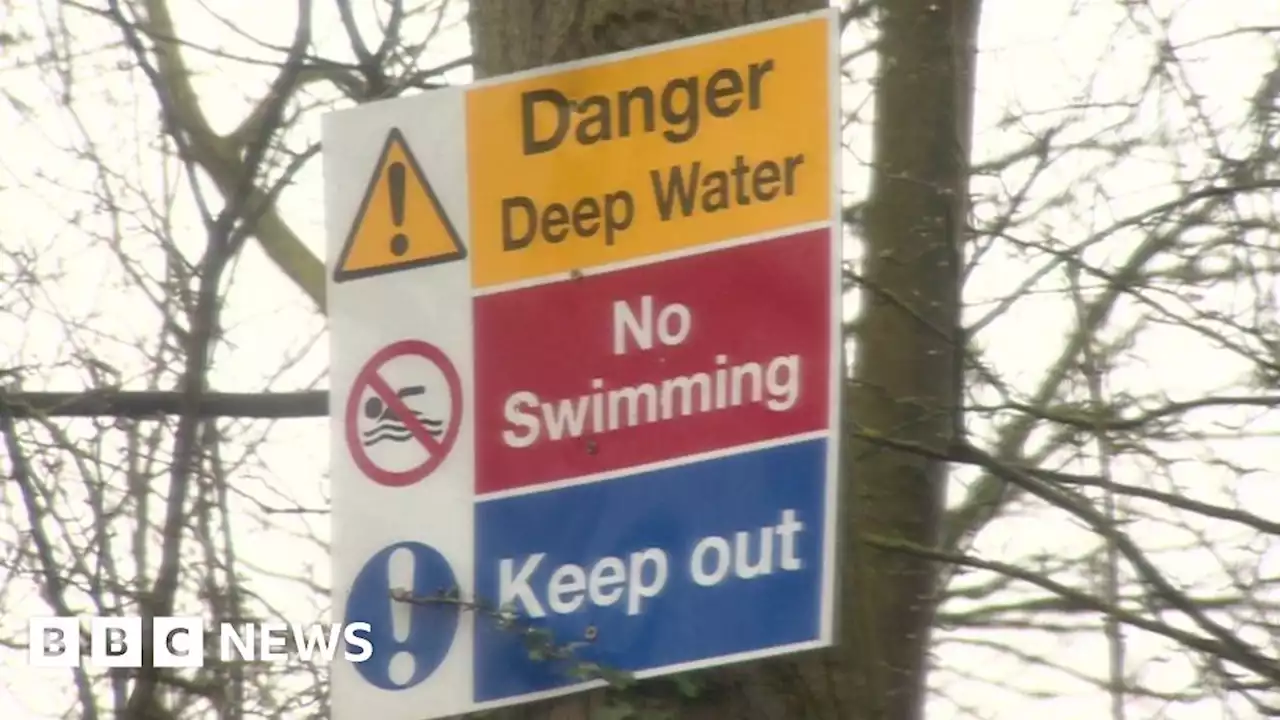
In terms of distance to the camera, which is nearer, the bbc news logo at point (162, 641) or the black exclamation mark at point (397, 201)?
the black exclamation mark at point (397, 201)

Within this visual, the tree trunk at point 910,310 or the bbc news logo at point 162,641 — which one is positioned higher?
the tree trunk at point 910,310

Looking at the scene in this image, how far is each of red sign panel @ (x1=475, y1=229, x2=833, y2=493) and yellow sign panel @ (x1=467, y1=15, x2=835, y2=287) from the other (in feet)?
0.12

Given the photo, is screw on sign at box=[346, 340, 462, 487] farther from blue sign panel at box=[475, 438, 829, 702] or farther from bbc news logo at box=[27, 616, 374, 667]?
bbc news logo at box=[27, 616, 374, 667]

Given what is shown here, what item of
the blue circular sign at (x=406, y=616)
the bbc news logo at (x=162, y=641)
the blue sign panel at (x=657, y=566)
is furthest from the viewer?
the bbc news logo at (x=162, y=641)

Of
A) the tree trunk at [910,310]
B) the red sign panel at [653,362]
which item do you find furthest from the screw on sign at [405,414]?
the tree trunk at [910,310]

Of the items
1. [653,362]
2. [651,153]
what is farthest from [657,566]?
[651,153]

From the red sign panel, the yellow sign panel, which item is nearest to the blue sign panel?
the red sign panel

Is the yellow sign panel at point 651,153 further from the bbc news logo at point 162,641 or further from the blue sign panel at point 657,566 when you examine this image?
the bbc news logo at point 162,641

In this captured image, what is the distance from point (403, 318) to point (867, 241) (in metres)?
2.42

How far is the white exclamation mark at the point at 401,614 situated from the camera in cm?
190

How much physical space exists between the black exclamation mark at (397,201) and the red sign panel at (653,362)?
0.40 ft

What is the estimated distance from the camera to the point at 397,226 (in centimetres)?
198

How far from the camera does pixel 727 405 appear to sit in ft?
5.98

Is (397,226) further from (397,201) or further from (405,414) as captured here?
(405,414)
